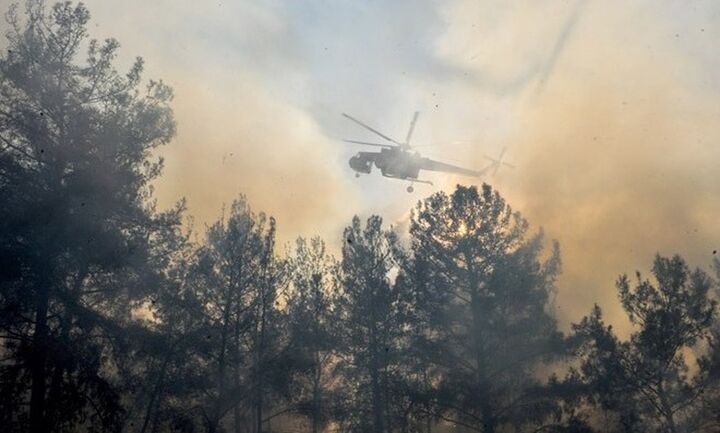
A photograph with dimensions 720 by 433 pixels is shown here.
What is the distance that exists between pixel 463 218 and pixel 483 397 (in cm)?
681

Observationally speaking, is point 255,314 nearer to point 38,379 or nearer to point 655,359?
point 38,379

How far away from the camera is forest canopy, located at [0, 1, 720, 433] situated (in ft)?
42.3

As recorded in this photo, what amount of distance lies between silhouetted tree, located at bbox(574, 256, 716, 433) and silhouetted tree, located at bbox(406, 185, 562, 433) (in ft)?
7.91

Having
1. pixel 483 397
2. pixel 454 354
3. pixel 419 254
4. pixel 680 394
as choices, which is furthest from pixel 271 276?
pixel 680 394

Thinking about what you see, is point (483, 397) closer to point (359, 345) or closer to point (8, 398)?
point (359, 345)

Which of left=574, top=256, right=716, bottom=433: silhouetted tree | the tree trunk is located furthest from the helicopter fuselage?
the tree trunk

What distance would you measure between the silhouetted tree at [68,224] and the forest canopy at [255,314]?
0.05 m

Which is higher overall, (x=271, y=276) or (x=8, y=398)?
(x=271, y=276)

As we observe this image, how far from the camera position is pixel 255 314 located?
74.2 feet

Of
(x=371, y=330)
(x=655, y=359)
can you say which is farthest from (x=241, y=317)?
(x=655, y=359)

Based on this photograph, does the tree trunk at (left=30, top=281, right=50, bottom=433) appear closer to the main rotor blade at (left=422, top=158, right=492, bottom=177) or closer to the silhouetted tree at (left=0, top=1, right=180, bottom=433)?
the silhouetted tree at (left=0, top=1, right=180, bottom=433)

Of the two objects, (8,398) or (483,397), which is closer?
(8,398)

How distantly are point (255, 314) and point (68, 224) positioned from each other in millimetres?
10611

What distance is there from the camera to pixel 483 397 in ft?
60.0
